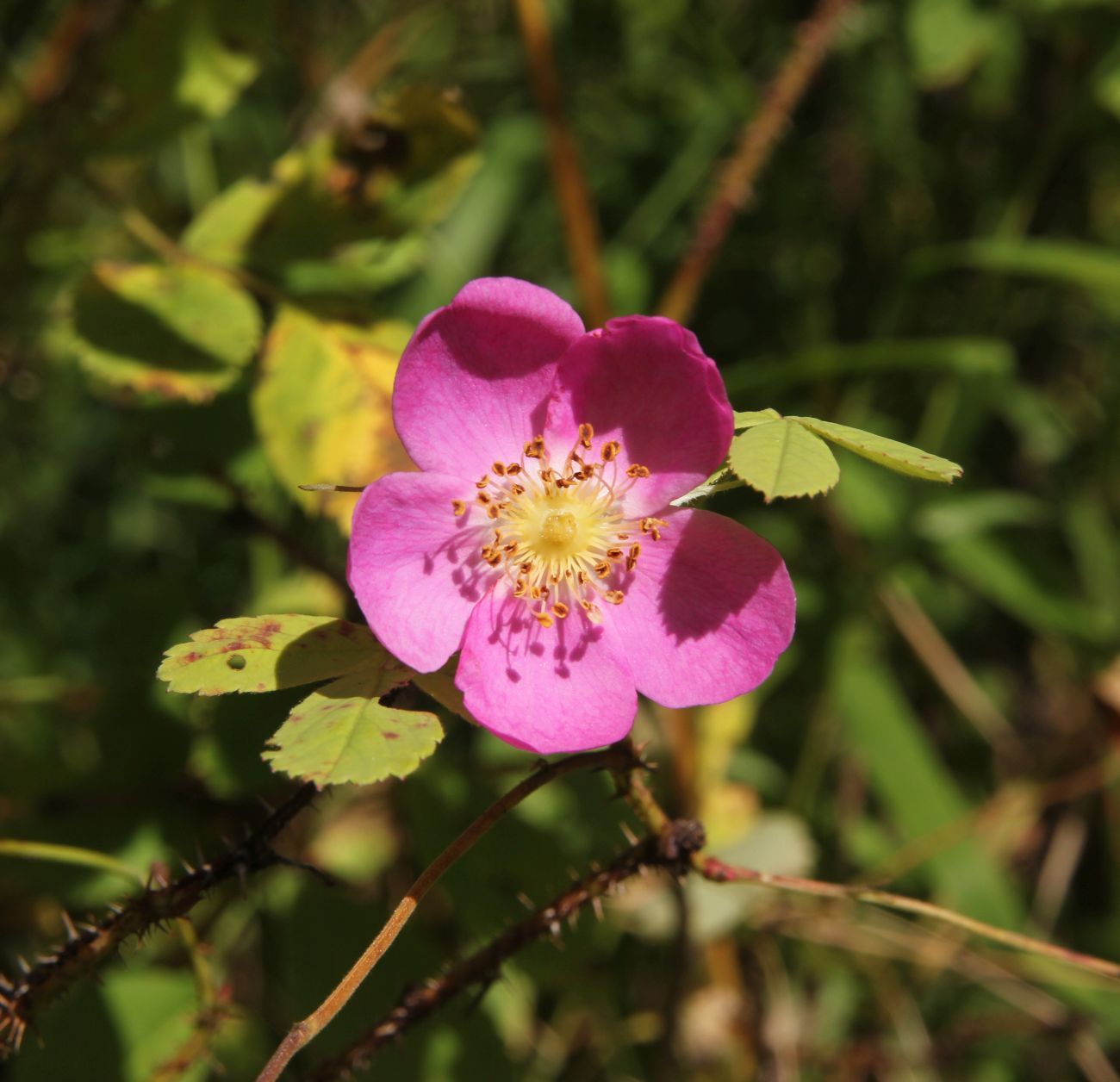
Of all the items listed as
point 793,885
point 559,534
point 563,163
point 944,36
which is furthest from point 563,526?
point 944,36

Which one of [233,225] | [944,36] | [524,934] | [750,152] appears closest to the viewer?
[524,934]

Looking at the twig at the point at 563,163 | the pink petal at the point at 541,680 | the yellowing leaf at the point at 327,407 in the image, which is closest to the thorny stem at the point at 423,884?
the pink petal at the point at 541,680

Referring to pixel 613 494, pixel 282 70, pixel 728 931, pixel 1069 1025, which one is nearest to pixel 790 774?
pixel 728 931

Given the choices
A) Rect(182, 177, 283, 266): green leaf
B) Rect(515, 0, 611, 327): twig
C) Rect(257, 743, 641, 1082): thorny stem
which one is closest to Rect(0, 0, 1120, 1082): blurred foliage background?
Rect(182, 177, 283, 266): green leaf

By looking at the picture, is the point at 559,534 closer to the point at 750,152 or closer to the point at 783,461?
the point at 783,461

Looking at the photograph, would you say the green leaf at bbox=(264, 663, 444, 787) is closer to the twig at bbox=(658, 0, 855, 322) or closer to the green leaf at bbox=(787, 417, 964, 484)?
the green leaf at bbox=(787, 417, 964, 484)
